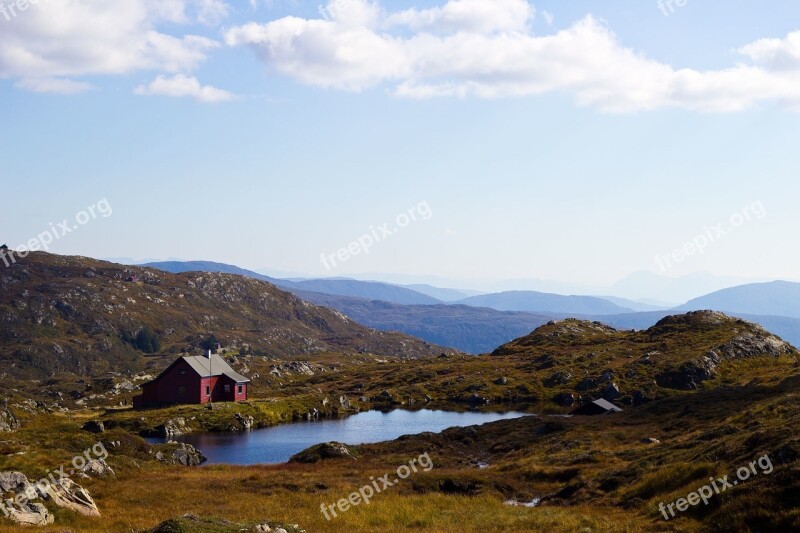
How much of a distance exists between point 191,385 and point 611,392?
Result: 74.0 m

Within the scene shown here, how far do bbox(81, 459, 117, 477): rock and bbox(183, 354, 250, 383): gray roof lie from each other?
67270mm

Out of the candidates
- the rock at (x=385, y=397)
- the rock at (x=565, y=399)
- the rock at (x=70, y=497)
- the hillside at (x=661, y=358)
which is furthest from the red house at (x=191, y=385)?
the rock at (x=70, y=497)

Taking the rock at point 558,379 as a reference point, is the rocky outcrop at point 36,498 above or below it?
above

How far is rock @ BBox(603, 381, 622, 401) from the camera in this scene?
118312mm

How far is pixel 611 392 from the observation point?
120 meters

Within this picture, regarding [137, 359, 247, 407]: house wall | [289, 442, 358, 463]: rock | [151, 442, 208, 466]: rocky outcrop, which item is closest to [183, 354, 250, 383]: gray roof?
[137, 359, 247, 407]: house wall

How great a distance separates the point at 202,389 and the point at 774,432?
100 metres

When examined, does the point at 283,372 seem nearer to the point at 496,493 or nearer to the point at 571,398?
the point at 571,398

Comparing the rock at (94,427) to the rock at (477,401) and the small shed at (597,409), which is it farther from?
the rock at (477,401)

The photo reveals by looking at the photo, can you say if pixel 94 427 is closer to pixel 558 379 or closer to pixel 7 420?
pixel 7 420

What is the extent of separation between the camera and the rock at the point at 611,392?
4658 inches

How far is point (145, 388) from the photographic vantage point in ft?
406

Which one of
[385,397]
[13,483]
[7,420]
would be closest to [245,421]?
[7,420]

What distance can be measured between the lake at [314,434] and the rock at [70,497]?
3878cm
